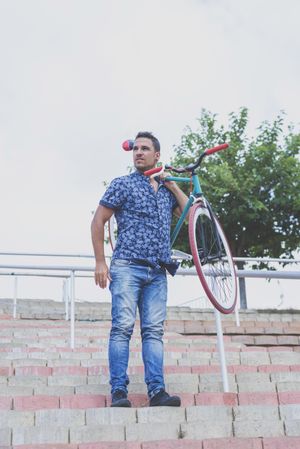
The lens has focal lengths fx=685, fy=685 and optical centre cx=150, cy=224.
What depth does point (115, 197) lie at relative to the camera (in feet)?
14.3

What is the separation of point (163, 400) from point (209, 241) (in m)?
1.22

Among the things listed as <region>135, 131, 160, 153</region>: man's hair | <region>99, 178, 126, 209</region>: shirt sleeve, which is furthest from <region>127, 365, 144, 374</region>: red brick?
<region>135, 131, 160, 153</region>: man's hair

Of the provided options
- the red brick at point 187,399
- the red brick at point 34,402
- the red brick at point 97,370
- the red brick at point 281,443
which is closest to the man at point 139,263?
the red brick at point 187,399

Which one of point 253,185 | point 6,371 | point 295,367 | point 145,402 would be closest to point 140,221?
point 145,402

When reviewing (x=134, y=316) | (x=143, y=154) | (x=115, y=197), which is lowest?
(x=134, y=316)

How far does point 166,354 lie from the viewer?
6.23 meters

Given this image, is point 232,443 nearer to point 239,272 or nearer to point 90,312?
point 239,272

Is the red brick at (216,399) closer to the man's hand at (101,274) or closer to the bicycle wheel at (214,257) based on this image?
the bicycle wheel at (214,257)

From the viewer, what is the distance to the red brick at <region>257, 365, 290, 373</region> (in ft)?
18.1

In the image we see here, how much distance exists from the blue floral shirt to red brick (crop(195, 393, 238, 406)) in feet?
2.63

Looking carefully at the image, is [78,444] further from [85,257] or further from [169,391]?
[85,257]

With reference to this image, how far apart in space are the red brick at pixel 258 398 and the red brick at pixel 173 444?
0.89 metres

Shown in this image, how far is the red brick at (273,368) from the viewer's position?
18.1 feet

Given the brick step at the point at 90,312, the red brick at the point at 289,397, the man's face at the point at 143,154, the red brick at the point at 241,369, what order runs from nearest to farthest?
the red brick at the point at 289,397 < the man's face at the point at 143,154 < the red brick at the point at 241,369 < the brick step at the point at 90,312
